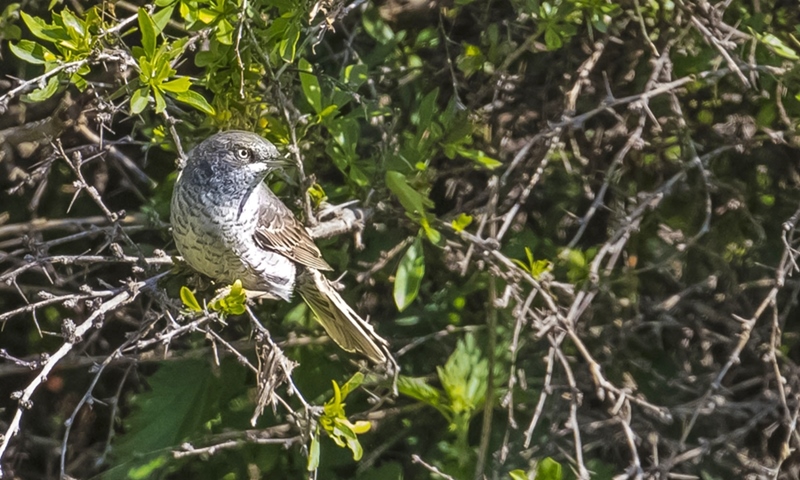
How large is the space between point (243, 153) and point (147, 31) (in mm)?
641

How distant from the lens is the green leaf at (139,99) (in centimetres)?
246

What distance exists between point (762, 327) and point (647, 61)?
41.2 inches

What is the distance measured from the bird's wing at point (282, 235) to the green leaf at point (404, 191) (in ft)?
1.35

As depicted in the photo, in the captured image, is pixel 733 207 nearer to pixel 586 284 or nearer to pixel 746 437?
pixel 586 284

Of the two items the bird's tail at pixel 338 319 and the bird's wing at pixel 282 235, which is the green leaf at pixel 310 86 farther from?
the bird's tail at pixel 338 319

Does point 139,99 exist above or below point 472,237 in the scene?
above

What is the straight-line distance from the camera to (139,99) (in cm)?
249

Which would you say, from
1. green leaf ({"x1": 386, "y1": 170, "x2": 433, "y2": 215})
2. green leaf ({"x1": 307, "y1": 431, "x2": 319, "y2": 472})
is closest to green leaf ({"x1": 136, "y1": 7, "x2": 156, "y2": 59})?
green leaf ({"x1": 386, "y1": 170, "x2": 433, "y2": 215})

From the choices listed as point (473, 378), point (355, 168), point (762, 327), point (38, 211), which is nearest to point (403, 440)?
point (473, 378)

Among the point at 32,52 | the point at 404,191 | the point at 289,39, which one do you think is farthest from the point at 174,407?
the point at 289,39

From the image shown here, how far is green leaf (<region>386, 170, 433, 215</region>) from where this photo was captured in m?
2.85

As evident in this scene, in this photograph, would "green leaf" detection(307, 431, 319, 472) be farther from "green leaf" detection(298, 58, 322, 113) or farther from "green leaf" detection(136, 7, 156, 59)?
"green leaf" detection(136, 7, 156, 59)

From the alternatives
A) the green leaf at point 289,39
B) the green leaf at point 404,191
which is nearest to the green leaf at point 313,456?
the green leaf at point 404,191

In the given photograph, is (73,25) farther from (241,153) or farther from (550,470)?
(550,470)
